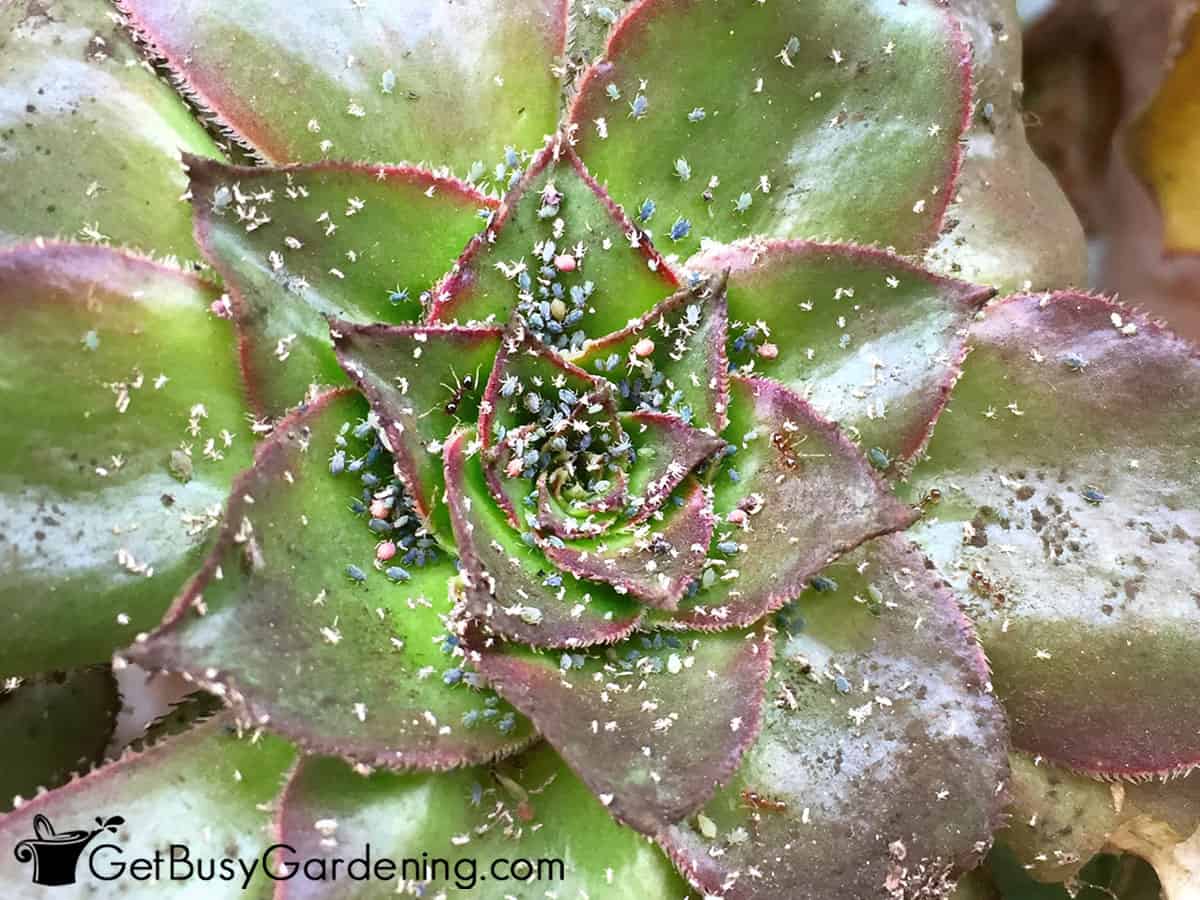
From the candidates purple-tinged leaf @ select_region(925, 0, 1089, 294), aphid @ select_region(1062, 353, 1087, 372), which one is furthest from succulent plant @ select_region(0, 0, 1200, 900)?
purple-tinged leaf @ select_region(925, 0, 1089, 294)

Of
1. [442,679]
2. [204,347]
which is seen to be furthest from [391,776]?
[204,347]

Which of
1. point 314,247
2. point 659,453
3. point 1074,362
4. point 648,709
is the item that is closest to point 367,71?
point 314,247

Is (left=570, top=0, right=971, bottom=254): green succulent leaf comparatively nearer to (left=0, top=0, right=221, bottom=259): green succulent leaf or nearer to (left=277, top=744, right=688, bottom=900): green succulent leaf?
(left=0, top=0, right=221, bottom=259): green succulent leaf

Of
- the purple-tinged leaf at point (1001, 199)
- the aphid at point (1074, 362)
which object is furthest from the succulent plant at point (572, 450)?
the purple-tinged leaf at point (1001, 199)

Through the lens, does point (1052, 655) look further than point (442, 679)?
Yes

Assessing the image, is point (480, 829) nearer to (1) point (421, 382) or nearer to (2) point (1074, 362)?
(1) point (421, 382)

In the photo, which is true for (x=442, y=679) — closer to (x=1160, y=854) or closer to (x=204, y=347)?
(x=204, y=347)

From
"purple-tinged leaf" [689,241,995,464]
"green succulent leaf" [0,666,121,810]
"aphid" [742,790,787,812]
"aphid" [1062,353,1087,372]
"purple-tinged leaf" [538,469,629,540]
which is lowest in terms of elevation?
"aphid" [742,790,787,812]
